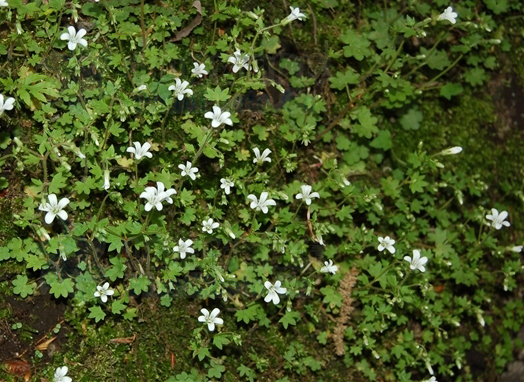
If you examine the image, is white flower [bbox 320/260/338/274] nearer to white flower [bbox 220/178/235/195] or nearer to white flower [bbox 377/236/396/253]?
white flower [bbox 377/236/396/253]

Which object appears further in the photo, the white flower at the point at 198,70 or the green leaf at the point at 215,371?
the white flower at the point at 198,70

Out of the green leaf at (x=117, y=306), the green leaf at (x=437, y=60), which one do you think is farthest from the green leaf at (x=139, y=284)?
the green leaf at (x=437, y=60)

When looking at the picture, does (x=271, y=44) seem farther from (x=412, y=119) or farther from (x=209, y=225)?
(x=209, y=225)

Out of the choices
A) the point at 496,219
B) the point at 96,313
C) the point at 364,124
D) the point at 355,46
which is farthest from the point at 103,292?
the point at 496,219

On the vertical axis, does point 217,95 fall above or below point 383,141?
above

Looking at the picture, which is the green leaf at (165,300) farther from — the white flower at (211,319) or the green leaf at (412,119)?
the green leaf at (412,119)

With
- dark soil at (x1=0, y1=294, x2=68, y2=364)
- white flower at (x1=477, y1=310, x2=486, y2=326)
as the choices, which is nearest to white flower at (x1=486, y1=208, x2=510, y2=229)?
white flower at (x1=477, y1=310, x2=486, y2=326)
